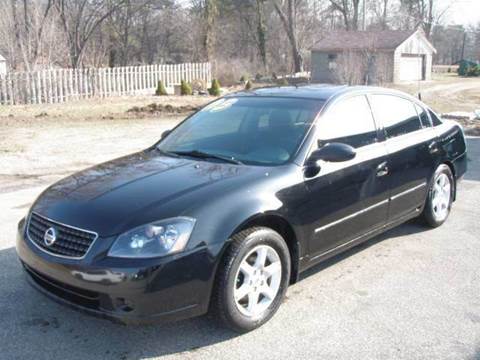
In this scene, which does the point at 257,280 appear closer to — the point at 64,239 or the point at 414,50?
the point at 64,239

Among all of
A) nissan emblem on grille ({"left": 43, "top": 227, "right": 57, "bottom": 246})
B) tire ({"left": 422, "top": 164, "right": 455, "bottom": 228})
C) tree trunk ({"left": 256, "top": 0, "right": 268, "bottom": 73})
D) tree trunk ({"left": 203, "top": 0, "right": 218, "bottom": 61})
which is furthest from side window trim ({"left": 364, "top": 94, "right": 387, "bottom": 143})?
tree trunk ({"left": 256, "top": 0, "right": 268, "bottom": 73})

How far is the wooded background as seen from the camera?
2514 centimetres

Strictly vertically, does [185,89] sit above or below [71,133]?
above

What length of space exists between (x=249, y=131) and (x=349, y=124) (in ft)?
2.89

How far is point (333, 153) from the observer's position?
13.4 ft

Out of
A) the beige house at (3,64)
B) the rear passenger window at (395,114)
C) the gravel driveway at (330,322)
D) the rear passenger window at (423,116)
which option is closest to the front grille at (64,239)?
the gravel driveway at (330,322)

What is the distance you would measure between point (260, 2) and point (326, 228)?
5313 cm

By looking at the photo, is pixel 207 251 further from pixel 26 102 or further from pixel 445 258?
pixel 26 102

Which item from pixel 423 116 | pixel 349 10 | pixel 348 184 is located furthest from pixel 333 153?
pixel 349 10

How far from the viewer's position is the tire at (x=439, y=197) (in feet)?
18.8

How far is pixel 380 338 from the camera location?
11.8 feet

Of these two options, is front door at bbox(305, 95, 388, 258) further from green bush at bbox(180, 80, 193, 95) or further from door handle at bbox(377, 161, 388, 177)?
green bush at bbox(180, 80, 193, 95)

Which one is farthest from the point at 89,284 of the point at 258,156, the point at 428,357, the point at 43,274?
the point at 428,357

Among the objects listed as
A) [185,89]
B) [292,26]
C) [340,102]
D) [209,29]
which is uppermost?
[292,26]
